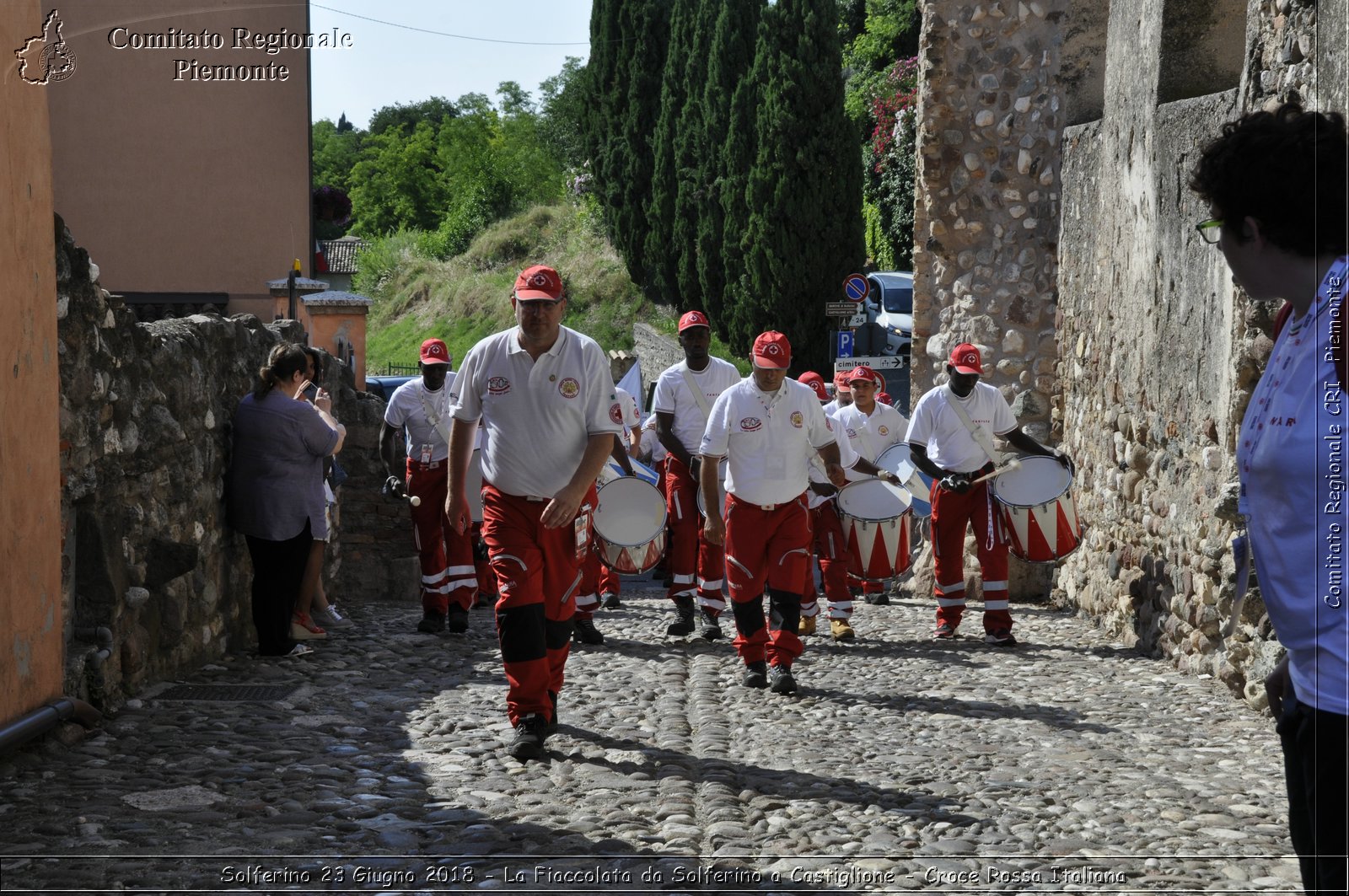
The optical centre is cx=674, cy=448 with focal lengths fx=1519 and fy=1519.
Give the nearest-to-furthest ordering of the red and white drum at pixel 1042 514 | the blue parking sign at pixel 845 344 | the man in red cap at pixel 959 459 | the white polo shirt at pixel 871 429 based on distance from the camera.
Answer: the red and white drum at pixel 1042 514 < the man in red cap at pixel 959 459 < the white polo shirt at pixel 871 429 < the blue parking sign at pixel 845 344

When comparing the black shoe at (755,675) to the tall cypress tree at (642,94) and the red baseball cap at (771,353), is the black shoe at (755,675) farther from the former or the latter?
the tall cypress tree at (642,94)

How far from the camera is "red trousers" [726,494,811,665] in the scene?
7797 mm

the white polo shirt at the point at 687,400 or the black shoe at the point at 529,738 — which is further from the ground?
the white polo shirt at the point at 687,400

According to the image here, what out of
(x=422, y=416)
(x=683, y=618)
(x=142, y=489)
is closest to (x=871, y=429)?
(x=683, y=618)

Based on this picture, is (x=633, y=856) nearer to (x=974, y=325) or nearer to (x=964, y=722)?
(x=964, y=722)

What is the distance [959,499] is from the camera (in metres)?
10.1

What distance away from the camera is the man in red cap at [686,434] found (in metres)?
9.97

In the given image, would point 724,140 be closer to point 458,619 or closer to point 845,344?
point 845,344

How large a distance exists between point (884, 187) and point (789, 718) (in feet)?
89.0

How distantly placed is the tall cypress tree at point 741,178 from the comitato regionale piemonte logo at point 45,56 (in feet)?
79.5

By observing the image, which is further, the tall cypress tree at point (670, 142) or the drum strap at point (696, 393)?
the tall cypress tree at point (670, 142)

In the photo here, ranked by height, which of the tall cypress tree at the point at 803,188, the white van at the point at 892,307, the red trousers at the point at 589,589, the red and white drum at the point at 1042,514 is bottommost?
the red trousers at the point at 589,589

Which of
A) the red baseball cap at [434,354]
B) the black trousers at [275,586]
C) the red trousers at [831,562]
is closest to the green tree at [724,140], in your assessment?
the red baseball cap at [434,354]

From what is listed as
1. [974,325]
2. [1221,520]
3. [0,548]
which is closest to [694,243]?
[974,325]
